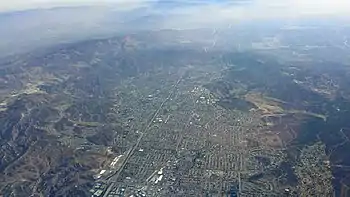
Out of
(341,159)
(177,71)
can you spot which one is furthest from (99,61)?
(341,159)

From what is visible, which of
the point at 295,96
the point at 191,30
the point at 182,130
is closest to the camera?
the point at 182,130

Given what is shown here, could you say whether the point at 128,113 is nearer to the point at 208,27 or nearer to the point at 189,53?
the point at 189,53

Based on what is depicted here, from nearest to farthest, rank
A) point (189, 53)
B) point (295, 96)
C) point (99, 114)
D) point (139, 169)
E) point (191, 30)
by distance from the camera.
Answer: point (139, 169), point (99, 114), point (295, 96), point (189, 53), point (191, 30)

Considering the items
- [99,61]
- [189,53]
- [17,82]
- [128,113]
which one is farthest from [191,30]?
[128,113]

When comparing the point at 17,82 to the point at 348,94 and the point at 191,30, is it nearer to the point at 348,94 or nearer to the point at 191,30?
the point at 348,94

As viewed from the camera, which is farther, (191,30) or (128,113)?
(191,30)

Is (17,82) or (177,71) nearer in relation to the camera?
(17,82)

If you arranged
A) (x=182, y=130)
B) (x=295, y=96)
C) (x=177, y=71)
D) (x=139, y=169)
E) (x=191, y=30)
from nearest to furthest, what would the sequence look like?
1. (x=139, y=169)
2. (x=182, y=130)
3. (x=295, y=96)
4. (x=177, y=71)
5. (x=191, y=30)

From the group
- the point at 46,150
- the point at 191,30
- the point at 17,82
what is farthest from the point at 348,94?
the point at 191,30

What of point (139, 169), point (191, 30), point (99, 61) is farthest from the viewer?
point (191, 30)
